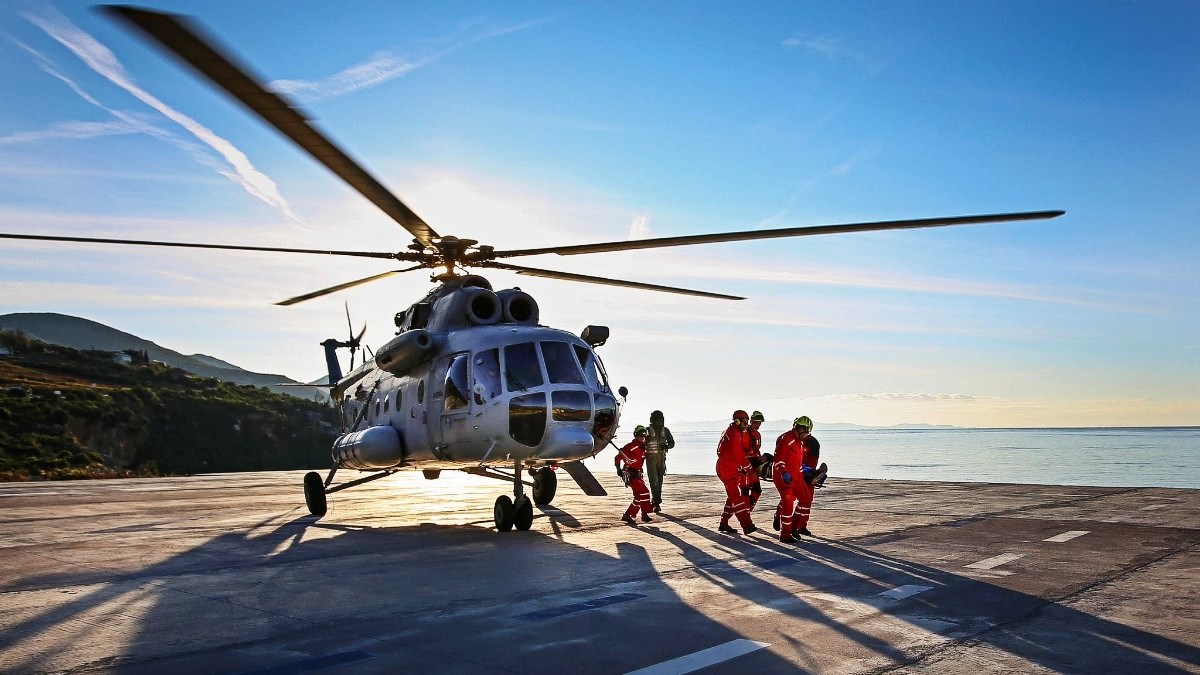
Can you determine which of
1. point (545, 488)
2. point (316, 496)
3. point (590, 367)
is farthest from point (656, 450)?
point (316, 496)

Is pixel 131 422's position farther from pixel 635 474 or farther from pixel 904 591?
pixel 904 591

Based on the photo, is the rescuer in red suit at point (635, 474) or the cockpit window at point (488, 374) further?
the rescuer in red suit at point (635, 474)

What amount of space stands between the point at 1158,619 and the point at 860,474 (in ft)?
115

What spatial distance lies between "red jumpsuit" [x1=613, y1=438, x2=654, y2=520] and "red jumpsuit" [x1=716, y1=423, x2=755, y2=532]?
1.67 meters

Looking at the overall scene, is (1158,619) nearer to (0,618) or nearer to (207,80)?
(207,80)

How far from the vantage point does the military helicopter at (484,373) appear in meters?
12.0

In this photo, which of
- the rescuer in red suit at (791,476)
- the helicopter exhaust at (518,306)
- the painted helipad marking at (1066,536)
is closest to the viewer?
the painted helipad marking at (1066,536)

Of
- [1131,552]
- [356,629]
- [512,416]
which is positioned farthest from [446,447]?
[1131,552]

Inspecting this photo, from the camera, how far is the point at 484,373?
1249 centimetres

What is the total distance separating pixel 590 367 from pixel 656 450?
355 cm

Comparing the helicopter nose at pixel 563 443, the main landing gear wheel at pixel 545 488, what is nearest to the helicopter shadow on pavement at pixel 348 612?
the helicopter nose at pixel 563 443

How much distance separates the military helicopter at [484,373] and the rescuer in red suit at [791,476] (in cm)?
237

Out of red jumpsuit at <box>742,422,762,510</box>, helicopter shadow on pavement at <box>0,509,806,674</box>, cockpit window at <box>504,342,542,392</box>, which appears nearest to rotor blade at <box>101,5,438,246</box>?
cockpit window at <box>504,342,542,392</box>

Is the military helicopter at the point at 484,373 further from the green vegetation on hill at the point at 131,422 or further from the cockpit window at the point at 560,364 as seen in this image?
the green vegetation on hill at the point at 131,422
